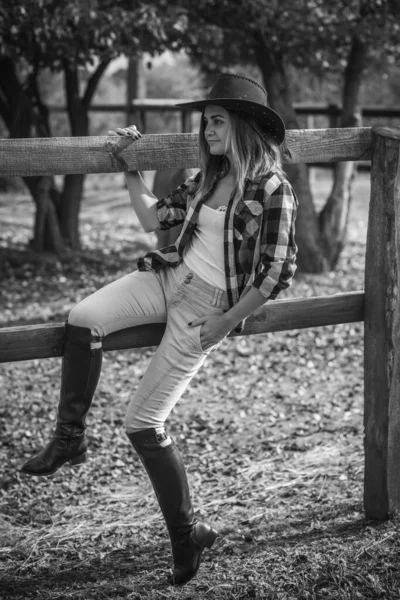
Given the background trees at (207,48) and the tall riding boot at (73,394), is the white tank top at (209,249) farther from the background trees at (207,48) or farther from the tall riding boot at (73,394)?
the background trees at (207,48)

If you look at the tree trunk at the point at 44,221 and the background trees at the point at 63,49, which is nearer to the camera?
the background trees at the point at 63,49

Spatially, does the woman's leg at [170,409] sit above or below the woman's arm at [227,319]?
below

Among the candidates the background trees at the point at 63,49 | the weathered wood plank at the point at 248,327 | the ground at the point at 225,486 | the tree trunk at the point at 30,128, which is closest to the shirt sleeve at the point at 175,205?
Answer: the weathered wood plank at the point at 248,327

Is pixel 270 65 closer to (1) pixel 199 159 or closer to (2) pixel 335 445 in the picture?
(2) pixel 335 445

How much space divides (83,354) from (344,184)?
23.6ft

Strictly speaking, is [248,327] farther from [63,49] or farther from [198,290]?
[63,49]

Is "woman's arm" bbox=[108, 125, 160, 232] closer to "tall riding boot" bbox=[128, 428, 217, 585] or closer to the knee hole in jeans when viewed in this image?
the knee hole in jeans

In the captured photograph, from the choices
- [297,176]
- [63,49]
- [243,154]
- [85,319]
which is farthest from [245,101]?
[297,176]

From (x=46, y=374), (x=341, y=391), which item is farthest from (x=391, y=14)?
(x=46, y=374)

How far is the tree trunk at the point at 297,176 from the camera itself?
902cm

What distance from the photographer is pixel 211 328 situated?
10.1 feet

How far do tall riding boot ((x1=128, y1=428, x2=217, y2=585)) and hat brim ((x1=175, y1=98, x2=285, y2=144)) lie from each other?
1153mm

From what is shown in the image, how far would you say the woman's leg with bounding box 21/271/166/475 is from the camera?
10.2 ft

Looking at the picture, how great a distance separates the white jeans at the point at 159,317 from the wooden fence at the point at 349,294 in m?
0.13
